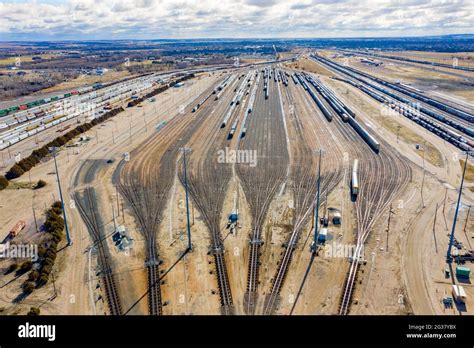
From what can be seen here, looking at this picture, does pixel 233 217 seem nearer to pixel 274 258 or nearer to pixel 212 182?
pixel 274 258

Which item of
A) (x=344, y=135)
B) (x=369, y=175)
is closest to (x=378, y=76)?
(x=344, y=135)

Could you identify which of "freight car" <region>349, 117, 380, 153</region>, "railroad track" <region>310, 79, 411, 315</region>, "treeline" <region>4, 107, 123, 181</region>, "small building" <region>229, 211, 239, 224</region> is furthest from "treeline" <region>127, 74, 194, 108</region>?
"small building" <region>229, 211, 239, 224</region>

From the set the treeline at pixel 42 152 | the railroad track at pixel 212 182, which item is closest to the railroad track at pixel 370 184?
the railroad track at pixel 212 182

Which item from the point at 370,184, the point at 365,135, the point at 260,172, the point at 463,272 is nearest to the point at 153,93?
the point at 365,135

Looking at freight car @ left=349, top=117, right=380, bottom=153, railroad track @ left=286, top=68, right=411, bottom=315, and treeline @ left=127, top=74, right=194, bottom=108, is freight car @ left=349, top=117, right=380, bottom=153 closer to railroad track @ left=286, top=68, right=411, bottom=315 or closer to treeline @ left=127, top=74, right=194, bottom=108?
railroad track @ left=286, top=68, right=411, bottom=315

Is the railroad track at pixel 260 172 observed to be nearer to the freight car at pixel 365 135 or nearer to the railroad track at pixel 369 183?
the railroad track at pixel 369 183

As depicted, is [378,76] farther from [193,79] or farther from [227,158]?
[227,158]
